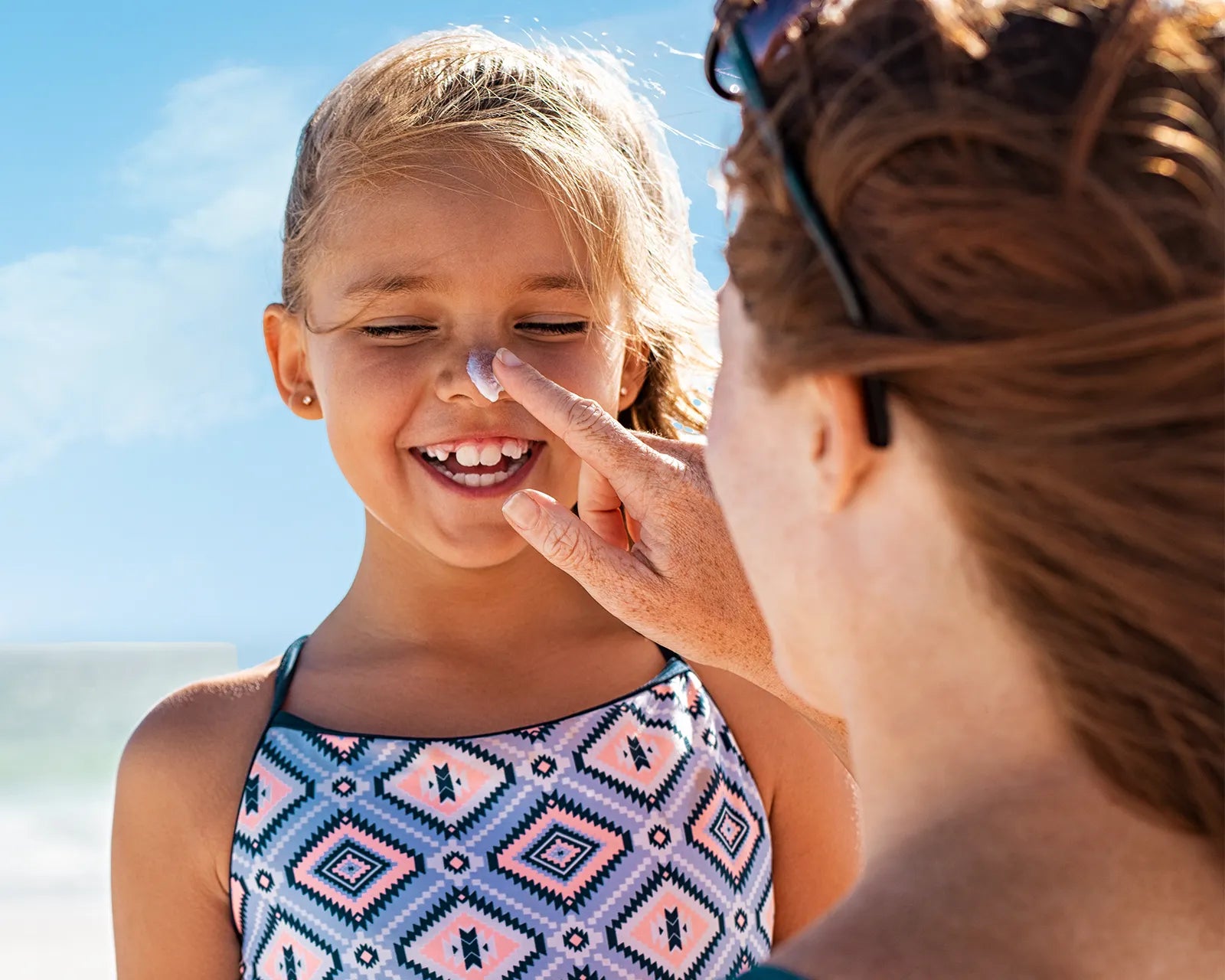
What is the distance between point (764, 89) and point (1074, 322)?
353mm

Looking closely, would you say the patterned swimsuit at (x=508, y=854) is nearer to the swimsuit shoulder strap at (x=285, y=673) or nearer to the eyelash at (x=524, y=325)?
the swimsuit shoulder strap at (x=285, y=673)

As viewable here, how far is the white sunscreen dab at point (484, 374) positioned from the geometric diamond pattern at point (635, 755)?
0.60 m

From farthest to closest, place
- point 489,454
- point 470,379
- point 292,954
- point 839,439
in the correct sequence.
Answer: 1. point 489,454
2. point 470,379
3. point 292,954
4. point 839,439

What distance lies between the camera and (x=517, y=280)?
221 cm

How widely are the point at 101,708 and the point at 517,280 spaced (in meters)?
14.1

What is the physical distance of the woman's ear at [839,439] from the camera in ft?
3.05

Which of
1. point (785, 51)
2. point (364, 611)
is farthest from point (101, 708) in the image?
point (785, 51)

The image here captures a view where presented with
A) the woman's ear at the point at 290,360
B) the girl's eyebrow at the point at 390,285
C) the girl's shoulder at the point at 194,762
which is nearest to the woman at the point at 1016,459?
the girl's eyebrow at the point at 390,285

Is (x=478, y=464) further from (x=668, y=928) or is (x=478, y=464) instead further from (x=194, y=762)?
(x=668, y=928)

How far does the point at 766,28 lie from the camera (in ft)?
3.50

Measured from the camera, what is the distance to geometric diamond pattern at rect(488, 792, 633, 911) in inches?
81.2

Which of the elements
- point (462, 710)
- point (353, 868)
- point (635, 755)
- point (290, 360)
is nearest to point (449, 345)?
point (290, 360)

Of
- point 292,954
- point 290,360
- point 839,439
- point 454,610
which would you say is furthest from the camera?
point 290,360

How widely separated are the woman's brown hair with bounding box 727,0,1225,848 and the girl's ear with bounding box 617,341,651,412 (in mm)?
1603
